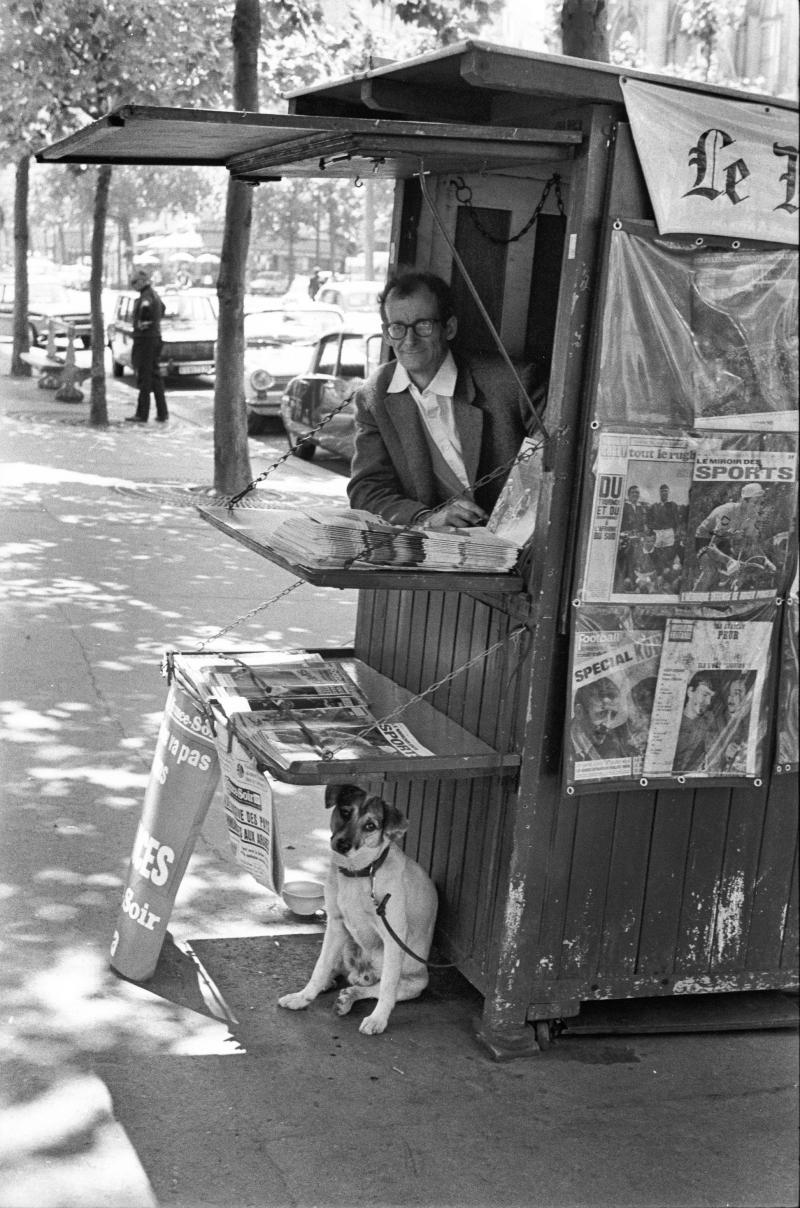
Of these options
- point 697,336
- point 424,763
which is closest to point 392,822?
point 424,763

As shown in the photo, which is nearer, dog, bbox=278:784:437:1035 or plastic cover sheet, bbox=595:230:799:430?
plastic cover sheet, bbox=595:230:799:430

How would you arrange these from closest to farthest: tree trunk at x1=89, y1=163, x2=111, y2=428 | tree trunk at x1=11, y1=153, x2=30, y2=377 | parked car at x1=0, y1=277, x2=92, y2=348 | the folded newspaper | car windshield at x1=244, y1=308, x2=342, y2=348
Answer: the folded newspaper < tree trunk at x1=89, y1=163, x2=111, y2=428 < car windshield at x1=244, y1=308, x2=342, y2=348 < tree trunk at x1=11, y1=153, x2=30, y2=377 < parked car at x1=0, y1=277, x2=92, y2=348

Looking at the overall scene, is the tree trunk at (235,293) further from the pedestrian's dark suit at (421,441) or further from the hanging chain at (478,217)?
the pedestrian's dark suit at (421,441)

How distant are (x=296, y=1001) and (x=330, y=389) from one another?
42.4 ft

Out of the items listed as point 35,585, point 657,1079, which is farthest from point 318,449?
point 657,1079

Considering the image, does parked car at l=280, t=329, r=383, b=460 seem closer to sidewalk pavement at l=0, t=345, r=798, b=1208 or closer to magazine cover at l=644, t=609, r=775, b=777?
sidewalk pavement at l=0, t=345, r=798, b=1208

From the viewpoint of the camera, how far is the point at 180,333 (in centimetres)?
2600

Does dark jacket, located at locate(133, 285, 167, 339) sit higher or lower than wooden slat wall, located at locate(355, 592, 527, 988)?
higher

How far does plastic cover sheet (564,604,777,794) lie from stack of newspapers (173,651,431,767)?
500 millimetres

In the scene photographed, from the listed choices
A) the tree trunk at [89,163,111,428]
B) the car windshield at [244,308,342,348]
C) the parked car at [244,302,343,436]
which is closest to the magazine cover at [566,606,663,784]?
the parked car at [244,302,343,436]

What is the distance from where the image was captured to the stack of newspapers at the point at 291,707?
4184 millimetres

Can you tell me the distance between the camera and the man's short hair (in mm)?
4535

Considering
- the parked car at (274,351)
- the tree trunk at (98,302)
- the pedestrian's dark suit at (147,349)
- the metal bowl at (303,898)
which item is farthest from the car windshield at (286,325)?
the metal bowl at (303,898)

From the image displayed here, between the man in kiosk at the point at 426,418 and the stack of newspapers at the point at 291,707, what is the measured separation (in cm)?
59
